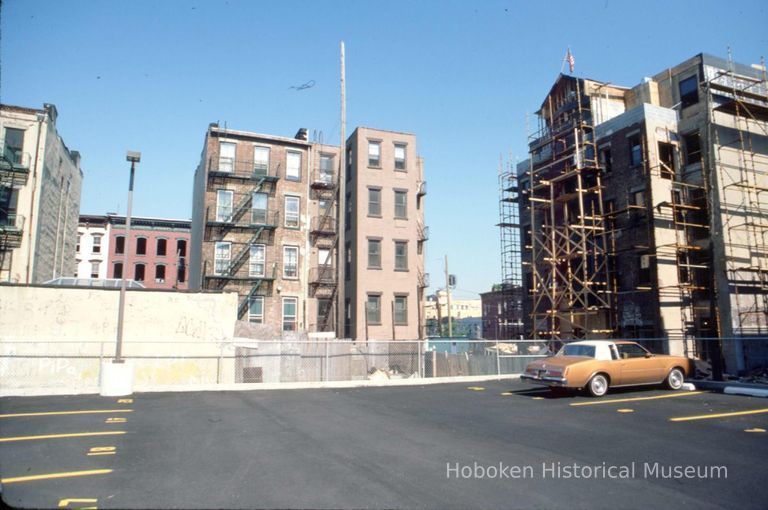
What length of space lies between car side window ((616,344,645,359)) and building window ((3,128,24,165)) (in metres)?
34.4

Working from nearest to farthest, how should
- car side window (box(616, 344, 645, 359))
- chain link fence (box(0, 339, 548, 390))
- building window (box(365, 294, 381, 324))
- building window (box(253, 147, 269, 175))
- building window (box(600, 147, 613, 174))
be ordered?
car side window (box(616, 344, 645, 359)) → chain link fence (box(0, 339, 548, 390)) → building window (box(600, 147, 613, 174)) → building window (box(365, 294, 381, 324)) → building window (box(253, 147, 269, 175))

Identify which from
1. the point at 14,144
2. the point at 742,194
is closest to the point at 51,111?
the point at 14,144

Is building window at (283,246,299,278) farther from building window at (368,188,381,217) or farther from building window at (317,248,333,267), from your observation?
building window at (368,188,381,217)

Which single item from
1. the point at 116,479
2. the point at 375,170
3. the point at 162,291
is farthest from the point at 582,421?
the point at 375,170

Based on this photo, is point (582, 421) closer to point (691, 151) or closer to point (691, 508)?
point (691, 508)

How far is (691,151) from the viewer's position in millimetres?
29609

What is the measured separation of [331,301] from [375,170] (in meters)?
9.78

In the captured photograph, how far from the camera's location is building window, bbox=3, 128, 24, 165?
30.9 metres

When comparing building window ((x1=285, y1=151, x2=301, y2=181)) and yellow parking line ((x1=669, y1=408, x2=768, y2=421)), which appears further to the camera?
building window ((x1=285, y1=151, x2=301, y2=181))

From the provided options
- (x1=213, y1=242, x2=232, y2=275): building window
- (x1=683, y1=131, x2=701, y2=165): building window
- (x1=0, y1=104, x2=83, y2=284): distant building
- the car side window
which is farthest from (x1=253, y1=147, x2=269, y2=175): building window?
the car side window

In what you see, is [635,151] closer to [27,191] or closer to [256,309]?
[256,309]

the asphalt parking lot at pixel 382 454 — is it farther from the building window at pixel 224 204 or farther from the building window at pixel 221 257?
the building window at pixel 224 204

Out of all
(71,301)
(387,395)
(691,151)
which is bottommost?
(387,395)

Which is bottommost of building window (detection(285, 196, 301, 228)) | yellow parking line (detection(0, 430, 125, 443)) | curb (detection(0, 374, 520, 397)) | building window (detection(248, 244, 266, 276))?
curb (detection(0, 374, 520, 397))
